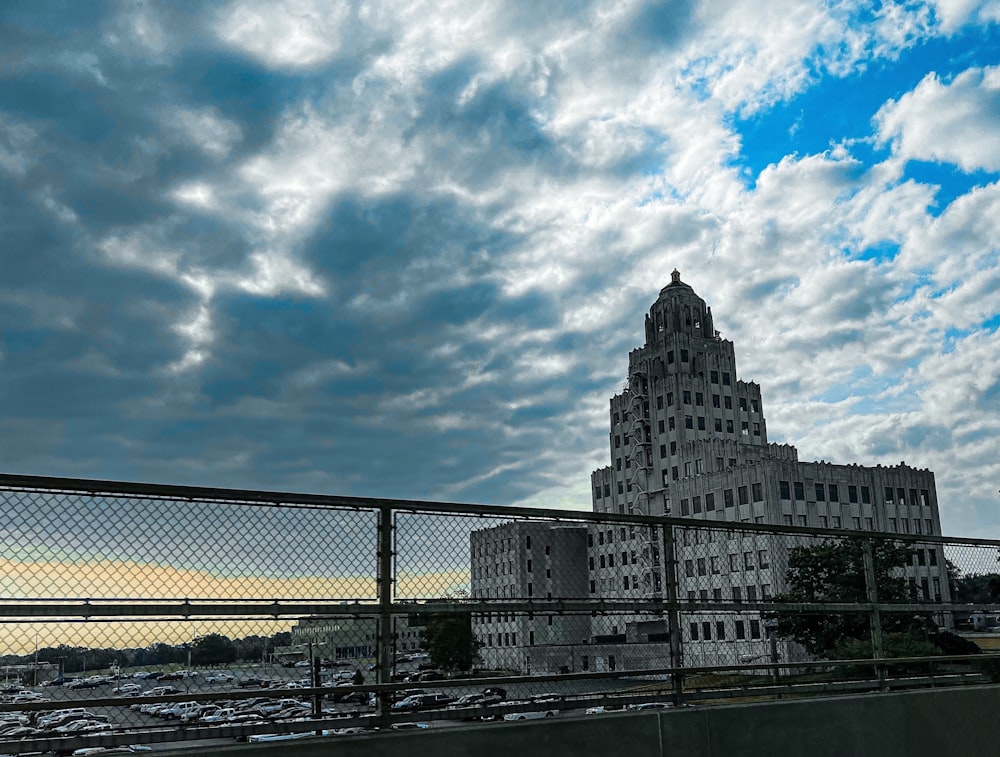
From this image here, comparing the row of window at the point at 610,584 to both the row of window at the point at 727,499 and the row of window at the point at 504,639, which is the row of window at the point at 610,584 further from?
the row of window at the point at 727,499

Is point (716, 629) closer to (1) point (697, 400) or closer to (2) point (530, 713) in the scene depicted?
(2) point (530, 713)

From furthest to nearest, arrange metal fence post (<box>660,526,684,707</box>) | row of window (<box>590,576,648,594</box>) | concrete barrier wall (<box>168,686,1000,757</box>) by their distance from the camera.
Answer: metal fence post (<box>660,526,684,707</box>)
row of window (<box>590,576,648,594</box>)
concrete barrier wall (<box>168,686,1000,757</box>)

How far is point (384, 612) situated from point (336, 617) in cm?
36

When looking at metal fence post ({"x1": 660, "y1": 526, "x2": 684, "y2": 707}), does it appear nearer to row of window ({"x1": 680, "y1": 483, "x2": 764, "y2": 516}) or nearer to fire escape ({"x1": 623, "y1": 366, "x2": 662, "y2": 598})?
row of window ({"x1": 680, "y1": 483, "x2": 764, "y2": 516})

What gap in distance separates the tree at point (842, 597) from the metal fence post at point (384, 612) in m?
4.08

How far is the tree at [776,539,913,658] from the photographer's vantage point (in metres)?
9.62

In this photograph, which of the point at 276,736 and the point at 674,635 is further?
the point at 674,635

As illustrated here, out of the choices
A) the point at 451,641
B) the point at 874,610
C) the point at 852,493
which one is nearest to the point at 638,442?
the point at 852,493

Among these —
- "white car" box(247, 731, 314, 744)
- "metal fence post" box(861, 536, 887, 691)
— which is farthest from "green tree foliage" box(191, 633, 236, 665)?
"metal fence post" box(861, 536, 887, 691)

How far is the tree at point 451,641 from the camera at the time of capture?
624cm

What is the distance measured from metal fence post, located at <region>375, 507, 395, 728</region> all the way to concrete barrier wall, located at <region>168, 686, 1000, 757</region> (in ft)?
0.89

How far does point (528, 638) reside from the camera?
6539mm

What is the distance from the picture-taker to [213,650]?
5.37m

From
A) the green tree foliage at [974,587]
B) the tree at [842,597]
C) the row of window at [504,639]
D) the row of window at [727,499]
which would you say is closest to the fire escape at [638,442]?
the row of window at [727,499]
